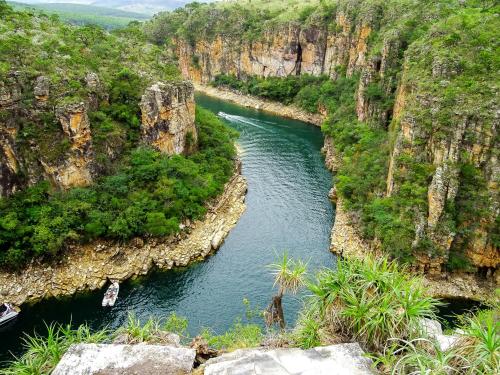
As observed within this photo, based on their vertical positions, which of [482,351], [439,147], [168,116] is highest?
[439,147]

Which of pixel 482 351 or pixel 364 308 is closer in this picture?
pixel 482 351

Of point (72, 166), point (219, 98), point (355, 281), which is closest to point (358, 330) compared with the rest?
point (355, 281)

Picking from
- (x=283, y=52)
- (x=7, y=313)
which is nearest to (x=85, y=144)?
(x=7, y=313)

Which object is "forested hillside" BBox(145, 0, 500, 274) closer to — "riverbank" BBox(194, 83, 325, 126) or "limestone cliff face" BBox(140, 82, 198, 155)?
"riverbank" BBox(194, 83, 325, 126)

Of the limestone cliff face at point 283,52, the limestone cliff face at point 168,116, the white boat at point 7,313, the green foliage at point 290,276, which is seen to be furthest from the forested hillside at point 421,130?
the white boat at point 7,313

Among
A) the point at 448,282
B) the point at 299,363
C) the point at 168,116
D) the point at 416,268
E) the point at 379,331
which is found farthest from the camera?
the point at 168,116

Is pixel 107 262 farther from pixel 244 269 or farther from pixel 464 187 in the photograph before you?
pixel 464 187

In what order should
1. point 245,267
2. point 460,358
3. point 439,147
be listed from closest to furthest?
point 460,358 → point 439,147 → point 245,267
